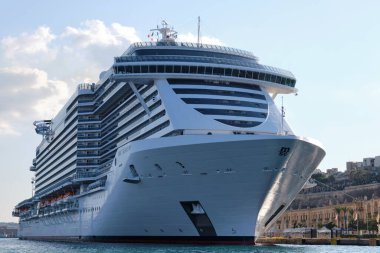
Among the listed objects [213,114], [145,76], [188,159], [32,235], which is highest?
[145,76]

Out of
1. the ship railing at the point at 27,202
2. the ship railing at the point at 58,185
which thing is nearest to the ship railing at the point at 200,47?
the ship railing at the point at 58,185

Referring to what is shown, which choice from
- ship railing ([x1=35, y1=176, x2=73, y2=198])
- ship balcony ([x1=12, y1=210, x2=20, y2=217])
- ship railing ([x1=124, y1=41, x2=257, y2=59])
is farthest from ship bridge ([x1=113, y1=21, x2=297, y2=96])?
ship balcony ([x1=12, y1=210, x2=20, y2=217])

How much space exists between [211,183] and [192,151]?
7.73ft

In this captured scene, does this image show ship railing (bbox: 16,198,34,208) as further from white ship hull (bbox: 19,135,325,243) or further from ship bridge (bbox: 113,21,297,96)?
white ship hull (bbox: 19,135,325,243)

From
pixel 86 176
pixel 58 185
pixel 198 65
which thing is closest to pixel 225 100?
pixel 198 65

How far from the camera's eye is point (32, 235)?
91.0 m

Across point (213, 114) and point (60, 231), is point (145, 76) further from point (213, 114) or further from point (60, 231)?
point (60, 231)

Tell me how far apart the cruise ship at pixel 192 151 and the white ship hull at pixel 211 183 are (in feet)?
0.22

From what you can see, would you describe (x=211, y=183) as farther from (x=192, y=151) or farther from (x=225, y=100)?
(x=225, y=100)

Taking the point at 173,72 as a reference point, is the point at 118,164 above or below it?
below

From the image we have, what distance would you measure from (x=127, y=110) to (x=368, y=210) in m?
74.4

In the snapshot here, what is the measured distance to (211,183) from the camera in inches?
1683

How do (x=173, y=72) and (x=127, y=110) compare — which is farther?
(x=127, y=110)

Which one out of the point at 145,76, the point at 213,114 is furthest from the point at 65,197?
the point at 213,114
